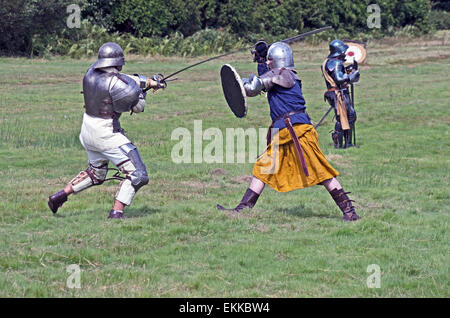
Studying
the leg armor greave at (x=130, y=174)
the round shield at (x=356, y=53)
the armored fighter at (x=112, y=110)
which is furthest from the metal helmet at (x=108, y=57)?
the round shield at (x=356, y=53)

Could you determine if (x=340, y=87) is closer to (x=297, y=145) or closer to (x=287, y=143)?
(x=287, y=143)

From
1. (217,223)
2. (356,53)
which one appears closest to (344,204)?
(217,223)

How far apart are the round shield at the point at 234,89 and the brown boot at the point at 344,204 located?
1.33 m

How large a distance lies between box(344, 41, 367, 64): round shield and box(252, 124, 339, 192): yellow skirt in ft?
24.3

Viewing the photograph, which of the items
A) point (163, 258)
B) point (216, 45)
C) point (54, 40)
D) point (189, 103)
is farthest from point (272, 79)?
point (216, 45)

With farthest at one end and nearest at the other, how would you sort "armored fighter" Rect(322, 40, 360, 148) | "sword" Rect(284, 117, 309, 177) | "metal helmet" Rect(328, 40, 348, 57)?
A: 1. "armored fighter" Rect(322, 40, 360, 148)
2. "metal helmet" Rect(328, 40, 348, 57)
3. "sword" Rect(284, 117, 309, 177)

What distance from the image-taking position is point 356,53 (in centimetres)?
1592

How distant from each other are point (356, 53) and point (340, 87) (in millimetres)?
1486

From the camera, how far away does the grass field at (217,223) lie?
20.6ft

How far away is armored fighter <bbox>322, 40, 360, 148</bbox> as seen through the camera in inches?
565

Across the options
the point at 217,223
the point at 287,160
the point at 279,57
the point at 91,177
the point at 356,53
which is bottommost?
the point at 217,223

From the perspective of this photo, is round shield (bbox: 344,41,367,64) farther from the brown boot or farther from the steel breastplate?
the steel breastplate

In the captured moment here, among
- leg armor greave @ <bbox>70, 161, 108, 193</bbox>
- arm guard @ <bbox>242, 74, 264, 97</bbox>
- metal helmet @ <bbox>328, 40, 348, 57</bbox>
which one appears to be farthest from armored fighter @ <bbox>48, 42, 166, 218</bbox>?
metal helmet @ <bbox>328, 40, 348, 57</bbox>

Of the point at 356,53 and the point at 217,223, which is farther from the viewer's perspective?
the point at 356,53
